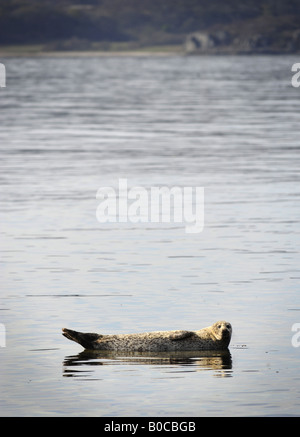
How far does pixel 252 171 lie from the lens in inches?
1748

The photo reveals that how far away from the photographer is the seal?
787 inches

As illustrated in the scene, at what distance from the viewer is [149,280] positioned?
984 inches

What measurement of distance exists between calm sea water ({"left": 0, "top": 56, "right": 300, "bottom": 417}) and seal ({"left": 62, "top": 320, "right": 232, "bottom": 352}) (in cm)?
20

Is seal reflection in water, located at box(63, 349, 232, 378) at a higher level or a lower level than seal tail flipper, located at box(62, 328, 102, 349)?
lower

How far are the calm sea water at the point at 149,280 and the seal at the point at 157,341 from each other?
197 millimetres

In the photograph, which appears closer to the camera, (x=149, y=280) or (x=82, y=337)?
(x=82, y=337)

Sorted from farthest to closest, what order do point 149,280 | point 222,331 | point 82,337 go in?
point 149,280 < point 82,337 < point 222,331

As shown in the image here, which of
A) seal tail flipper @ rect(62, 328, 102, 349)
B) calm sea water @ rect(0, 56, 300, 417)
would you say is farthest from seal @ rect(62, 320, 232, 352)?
calm sea water @ rect(0, 56, 300, 417)

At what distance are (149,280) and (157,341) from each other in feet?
16.5

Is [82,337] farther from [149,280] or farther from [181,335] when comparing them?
[149,280]

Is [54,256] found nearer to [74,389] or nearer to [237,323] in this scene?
[237,323]

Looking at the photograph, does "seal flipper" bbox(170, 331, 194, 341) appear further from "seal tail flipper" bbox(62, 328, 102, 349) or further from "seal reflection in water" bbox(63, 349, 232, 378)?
"seal tail flipper" bbox(62, 328, 102, 349)

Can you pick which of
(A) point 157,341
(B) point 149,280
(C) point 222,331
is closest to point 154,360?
(A) point 157,341

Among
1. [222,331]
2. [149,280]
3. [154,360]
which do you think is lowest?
[154,360]
